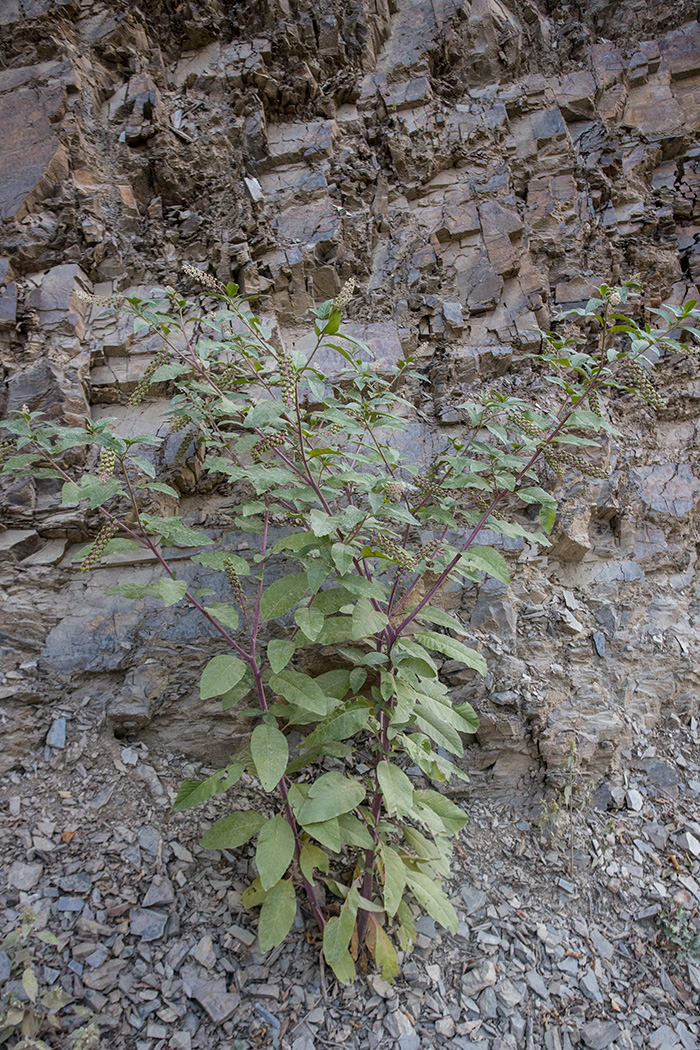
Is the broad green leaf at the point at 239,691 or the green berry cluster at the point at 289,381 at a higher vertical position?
the green berry cluster at the point at 289,381

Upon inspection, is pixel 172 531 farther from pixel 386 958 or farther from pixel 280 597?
pixel 386 958

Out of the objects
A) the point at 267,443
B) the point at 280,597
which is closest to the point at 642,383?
the point at 267,443

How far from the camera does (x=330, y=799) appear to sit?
6.07ft

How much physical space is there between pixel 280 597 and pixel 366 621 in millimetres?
361

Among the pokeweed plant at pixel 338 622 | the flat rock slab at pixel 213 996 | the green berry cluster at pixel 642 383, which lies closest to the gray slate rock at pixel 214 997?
the flat rock slab at pixel 213 996

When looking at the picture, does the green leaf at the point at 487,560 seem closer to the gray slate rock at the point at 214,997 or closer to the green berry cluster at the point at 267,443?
the green berry cluster at the point at 267,443

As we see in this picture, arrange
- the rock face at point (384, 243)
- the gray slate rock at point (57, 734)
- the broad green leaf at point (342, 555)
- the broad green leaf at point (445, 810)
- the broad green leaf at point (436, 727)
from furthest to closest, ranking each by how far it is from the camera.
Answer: the rock face at point (384, 243)
the gray slate rock at point (57, 734)
the broad green leaf at point (445, 810)
the broad green leaf at point (436, 727)
the broad green leaf at point (342, 555)

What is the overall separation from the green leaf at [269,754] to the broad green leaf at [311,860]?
0.37 m

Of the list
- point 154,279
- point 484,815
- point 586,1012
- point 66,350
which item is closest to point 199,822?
point 484,815

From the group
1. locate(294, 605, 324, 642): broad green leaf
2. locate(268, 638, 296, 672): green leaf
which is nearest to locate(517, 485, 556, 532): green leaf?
locate(294, 605, 324, 642): broad green leaf

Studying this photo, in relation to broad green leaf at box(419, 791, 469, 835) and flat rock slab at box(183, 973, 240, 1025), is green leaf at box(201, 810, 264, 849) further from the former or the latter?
broad green leaf at box(419, 791, 469, 835)

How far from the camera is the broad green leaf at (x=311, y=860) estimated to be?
78.7 inches

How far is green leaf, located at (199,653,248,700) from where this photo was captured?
73.7 inches

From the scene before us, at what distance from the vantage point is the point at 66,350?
3.43 meters
